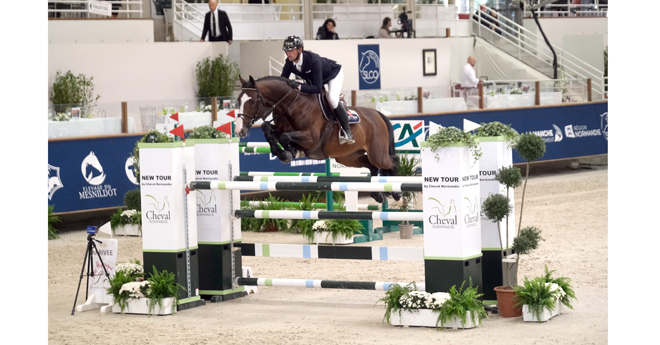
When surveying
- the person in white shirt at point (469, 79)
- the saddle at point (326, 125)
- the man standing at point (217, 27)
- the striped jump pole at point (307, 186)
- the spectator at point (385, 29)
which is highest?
the spectator at point (385, 29)

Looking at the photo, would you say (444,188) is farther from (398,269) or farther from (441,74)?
(441,74)

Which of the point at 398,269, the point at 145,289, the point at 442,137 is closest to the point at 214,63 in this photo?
the point at 398,269

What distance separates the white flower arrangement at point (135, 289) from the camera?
6164 mm

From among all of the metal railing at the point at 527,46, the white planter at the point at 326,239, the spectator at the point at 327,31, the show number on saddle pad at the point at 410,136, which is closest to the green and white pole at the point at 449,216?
the white planter at the point at 326,239

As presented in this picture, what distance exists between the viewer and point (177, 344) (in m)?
5.10

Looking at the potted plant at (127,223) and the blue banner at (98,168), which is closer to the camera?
the blue banner at (98,168)

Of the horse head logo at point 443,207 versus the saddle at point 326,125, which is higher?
the saddle at point 326,125

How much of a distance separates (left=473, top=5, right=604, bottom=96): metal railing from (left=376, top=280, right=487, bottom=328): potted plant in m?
15.1

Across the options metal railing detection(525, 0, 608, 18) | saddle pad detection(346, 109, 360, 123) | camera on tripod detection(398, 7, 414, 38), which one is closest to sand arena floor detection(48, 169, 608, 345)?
saddle pad detection(346, 109, 360, 123)

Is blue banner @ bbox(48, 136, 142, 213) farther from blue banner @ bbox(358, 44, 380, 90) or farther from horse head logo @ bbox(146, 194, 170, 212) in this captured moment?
blue banner @ bbox(358, 44, 380, 90)

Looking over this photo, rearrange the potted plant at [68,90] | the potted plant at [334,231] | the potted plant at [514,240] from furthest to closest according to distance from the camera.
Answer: the potted plant at [68,90] → the potted plant at [334,231] → the potted plant at [514,240]

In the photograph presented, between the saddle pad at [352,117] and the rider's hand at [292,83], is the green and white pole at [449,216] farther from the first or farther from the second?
the saddle pad at [352,117]

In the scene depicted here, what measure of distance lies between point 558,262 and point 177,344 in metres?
3.94

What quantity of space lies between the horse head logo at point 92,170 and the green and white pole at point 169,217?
428 cm
